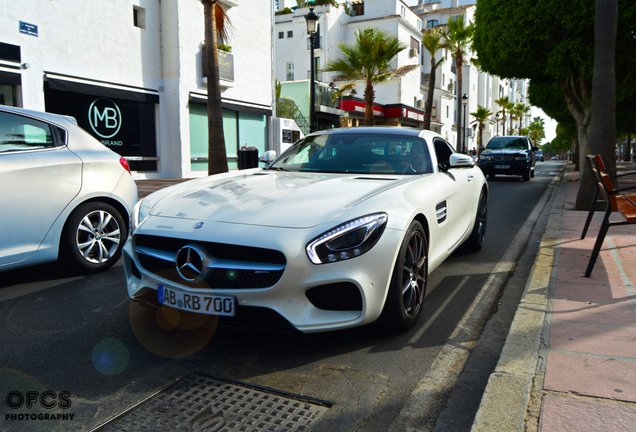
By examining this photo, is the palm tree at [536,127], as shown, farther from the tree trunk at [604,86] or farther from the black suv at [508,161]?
the tree trunk at [604,86]

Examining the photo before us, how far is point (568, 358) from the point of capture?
295 cm

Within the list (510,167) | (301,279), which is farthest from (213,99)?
(510,167)

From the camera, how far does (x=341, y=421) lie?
2.44 metres

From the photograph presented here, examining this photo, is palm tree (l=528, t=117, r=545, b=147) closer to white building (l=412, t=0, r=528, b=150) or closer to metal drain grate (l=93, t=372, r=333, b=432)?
white building (l=412, t=0, r=528, b=150)

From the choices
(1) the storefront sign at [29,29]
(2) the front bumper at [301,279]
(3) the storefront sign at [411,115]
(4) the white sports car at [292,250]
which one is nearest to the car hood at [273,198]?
(4) the white sports car at [292,250]

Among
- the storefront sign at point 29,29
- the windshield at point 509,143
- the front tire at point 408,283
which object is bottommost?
the front tire at point 408,283

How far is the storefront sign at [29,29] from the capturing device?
45.2 feet

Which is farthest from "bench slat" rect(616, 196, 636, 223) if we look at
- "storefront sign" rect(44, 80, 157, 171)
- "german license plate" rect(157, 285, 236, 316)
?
"storefront sign" rect(44, 80, 157, 171)

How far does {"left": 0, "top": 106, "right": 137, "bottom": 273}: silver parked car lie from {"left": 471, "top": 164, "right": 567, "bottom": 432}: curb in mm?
3785

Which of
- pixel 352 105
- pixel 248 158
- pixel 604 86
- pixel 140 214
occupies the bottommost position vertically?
pixel 140 214

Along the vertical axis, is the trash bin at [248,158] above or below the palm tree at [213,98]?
Result: below

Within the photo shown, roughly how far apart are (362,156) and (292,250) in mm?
1956

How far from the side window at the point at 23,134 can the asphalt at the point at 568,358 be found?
4123mm

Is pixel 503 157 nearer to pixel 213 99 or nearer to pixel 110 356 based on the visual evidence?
pixel 213 99
